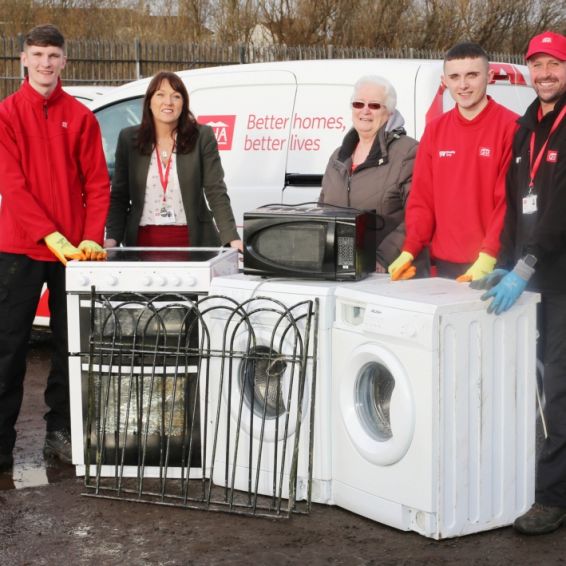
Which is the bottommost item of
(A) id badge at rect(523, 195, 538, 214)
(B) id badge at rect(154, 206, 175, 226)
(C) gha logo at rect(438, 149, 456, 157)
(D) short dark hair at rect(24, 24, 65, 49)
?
(B) id badge at rect(154, 206, 175, 226)

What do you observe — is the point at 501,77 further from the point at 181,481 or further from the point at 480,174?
the point at 181,481

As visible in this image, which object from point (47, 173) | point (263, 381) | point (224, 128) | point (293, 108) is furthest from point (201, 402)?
point (224, 128)

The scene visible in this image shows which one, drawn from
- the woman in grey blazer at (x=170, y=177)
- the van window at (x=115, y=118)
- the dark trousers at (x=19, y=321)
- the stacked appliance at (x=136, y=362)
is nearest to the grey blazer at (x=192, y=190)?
the woman in grey blazer at (x=170, y=177)

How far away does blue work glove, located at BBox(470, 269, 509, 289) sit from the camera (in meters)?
4.66

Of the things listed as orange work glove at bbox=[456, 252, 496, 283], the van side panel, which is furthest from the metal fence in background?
orange work glove at bbox=[456, 252, 496, 283]

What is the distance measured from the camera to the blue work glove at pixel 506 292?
→ 447cm

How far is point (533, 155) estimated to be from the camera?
478 cm

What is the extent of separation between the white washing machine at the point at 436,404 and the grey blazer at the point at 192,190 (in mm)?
1358

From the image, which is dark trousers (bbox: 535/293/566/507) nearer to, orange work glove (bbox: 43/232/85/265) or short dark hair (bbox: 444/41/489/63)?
short dark hair (bbox: 444/41/489/63)

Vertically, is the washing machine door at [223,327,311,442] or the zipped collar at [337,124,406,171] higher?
the zipped collar at [337,124,406,171]

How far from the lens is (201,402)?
17.9 feet

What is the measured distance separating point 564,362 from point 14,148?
2932mm

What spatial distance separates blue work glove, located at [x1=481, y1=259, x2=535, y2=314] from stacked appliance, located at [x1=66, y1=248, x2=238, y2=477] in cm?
152

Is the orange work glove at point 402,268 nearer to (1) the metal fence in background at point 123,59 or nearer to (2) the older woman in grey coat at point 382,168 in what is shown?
(2) the older woman in grey coat at point 382,168
